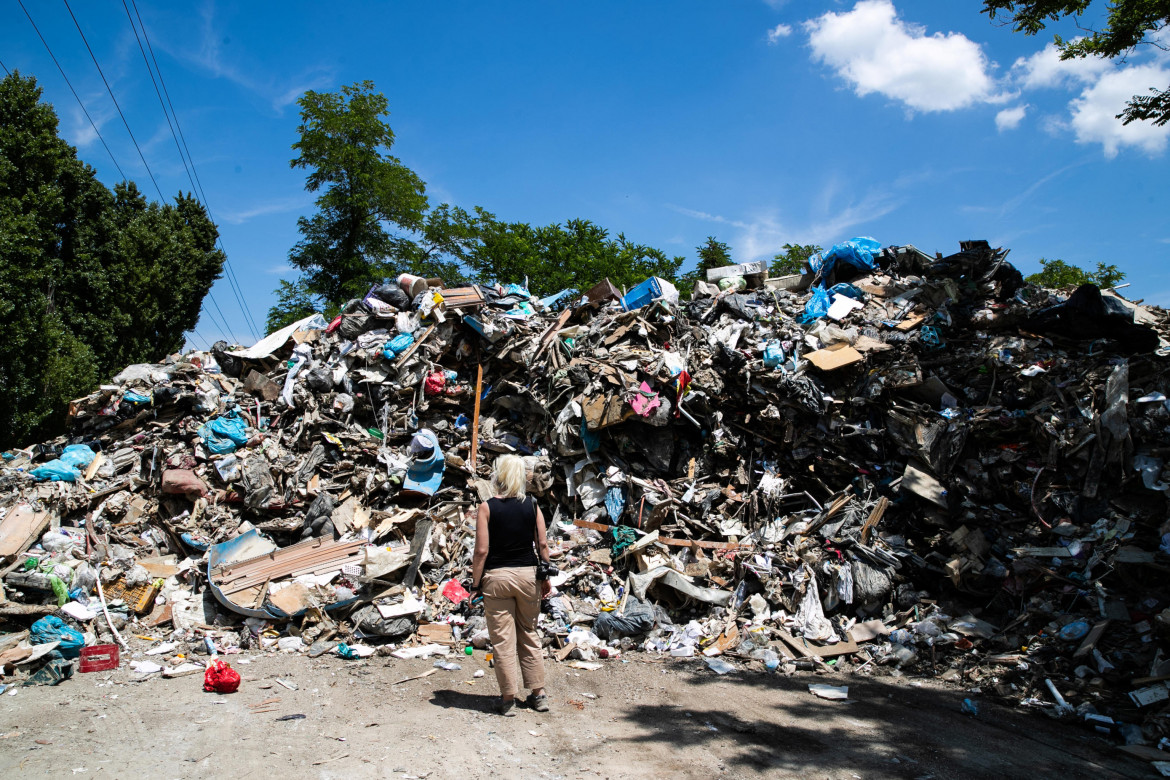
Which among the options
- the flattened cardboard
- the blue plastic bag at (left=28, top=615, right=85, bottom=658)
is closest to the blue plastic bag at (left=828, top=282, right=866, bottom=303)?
the flattened cardboard

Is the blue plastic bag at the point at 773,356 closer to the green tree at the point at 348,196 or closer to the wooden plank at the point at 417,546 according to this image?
the wooden plank at the point at 417,546

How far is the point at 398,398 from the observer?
26.9 feet

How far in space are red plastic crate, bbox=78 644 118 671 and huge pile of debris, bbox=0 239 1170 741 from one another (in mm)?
213

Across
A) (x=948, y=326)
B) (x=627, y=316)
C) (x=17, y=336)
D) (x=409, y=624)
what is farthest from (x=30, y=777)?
(x=17, y=336)

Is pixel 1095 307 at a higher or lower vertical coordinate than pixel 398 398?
higher

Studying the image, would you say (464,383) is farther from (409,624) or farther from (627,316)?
(409,624)

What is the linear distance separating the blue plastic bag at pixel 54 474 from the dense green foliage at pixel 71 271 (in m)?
6.09

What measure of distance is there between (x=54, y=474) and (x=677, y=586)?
24.4 ft

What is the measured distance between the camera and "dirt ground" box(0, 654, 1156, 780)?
10.00 ft

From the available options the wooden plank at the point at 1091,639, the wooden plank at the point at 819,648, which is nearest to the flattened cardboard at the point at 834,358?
the wooden plank at the point at 819,648

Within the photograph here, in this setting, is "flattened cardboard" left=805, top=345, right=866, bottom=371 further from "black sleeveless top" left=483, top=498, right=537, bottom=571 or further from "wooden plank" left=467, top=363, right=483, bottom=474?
"black sleeveless top" left=483, top=498, right=537, bottom=571

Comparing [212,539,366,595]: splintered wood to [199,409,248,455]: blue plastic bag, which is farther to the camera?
[199,409,248,455]: blue plastic bag

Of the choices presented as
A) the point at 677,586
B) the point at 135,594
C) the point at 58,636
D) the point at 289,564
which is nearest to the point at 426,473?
the point at 289,564

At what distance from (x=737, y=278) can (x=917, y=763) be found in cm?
818
